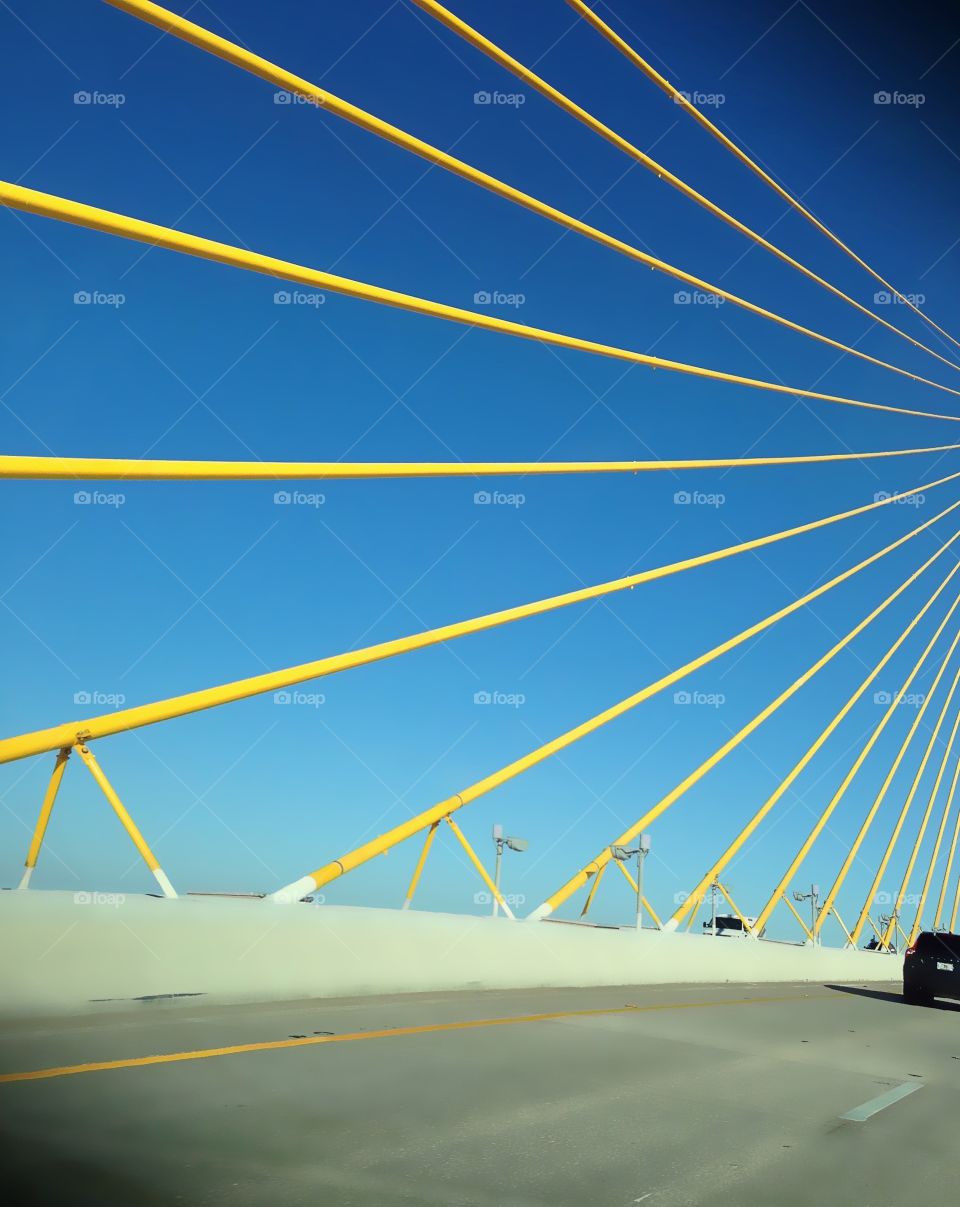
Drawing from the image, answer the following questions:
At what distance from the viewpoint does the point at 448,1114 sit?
5.84 m

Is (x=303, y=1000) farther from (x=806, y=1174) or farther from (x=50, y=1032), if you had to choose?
(x=806, y=1174)

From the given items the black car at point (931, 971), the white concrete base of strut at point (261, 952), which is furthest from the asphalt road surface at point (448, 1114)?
the black car at point (931, 971)

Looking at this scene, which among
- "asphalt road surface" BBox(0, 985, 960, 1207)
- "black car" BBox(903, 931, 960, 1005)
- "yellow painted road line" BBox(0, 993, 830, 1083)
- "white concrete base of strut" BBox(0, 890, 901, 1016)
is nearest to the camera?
"asphalt road surface" BBox(0, 985, 960, 1207)

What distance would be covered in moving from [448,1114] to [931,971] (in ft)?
52.8

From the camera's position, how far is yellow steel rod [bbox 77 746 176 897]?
8383 mm

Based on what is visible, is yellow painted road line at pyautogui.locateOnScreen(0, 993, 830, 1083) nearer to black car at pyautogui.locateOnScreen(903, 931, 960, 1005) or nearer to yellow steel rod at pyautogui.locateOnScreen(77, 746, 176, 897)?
yellow steel rod at pyautogui.locateOnScreen(77, 746, 176, 897)

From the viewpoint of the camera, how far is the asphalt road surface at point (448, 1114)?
4336mm

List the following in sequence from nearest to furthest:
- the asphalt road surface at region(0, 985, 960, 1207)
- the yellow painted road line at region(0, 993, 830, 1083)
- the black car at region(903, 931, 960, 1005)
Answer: the asphalt road surface at region(0, 985, 960, 1207), the yellow painted road line at region(0, 993, 830, 1083), the black car at region(903, 931, 960, 1005)

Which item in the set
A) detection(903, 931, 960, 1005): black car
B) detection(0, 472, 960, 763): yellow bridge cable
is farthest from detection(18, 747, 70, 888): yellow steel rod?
detection(903, 931, 960, 1005): black car

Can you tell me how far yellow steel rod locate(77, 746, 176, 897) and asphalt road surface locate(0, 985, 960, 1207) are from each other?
91 cm

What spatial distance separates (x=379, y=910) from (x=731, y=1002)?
5906 millimetres

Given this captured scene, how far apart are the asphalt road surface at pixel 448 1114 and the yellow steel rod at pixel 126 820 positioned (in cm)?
91

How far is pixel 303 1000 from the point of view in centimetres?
1045

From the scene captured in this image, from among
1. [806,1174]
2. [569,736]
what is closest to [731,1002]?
[569,736]
